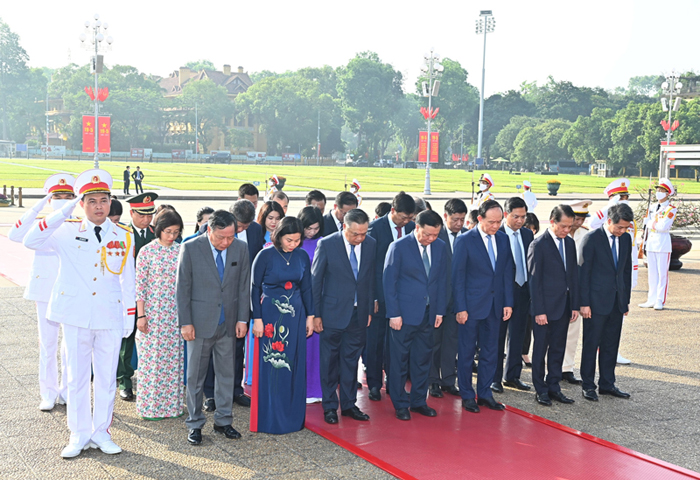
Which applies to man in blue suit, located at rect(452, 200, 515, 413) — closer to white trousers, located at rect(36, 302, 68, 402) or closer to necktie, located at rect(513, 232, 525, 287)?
necktie, located at rect(513, 232, 525, 287)

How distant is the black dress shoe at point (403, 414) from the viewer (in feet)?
19.2

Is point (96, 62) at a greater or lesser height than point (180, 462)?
greater

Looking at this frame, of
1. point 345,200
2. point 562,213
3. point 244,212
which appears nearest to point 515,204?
point 562,213

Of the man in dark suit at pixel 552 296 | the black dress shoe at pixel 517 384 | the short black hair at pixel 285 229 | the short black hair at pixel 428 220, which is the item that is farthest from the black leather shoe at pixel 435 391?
the short black hair at pixel 285 229

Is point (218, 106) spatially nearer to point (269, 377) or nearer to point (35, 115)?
point (35, 115)

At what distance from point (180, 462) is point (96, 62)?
112ft

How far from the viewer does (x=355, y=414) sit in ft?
19.2

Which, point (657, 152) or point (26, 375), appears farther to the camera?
point (657, 152)

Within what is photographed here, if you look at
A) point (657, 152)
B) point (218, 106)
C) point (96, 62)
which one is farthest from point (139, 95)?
point (657, 152)

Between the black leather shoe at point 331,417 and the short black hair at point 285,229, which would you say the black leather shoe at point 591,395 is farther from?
the short black hair at point 285,229

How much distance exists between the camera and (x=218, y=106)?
A: 95812 millimetres

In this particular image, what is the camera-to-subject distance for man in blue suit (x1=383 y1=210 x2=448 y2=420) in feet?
19.2

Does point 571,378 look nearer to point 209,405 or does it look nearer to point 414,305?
point 414,305

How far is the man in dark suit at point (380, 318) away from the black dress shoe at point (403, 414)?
19.7 inches
